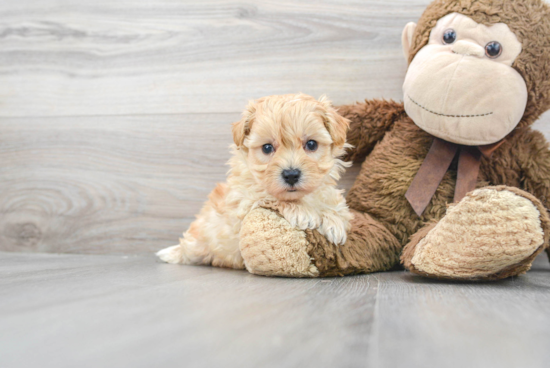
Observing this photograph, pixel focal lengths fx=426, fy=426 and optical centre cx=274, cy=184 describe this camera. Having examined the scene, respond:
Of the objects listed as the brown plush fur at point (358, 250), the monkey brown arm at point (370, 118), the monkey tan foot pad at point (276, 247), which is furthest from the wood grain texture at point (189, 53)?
the monkey tan foot pad at point (276, 247)

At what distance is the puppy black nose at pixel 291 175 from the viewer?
920mm

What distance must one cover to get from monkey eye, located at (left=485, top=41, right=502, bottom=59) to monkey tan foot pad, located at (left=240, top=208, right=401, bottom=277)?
0.55 metres

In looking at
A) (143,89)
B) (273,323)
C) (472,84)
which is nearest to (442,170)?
(472,84)

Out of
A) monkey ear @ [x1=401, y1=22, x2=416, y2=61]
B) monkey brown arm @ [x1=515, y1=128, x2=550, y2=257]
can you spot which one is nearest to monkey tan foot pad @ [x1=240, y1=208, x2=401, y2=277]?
monkey brown arm @ [x1=515, y1=128, x2=550, y2=257]

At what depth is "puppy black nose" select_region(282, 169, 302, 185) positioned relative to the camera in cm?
92

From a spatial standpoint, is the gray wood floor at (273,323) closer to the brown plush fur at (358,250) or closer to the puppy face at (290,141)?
the brown plush fur at (358,250)

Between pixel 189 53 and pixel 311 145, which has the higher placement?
pixel 189 53

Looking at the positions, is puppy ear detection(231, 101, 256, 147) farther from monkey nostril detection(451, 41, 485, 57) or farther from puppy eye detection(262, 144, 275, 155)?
monkey nostril detection(451, 41, 485, 57)

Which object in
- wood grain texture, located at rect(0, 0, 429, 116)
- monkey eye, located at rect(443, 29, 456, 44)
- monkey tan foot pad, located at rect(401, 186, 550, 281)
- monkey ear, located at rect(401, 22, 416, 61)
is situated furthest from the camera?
wood grain texture, located at rect(0, 0, 429, 116)

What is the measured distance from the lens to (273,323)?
56 centimetres

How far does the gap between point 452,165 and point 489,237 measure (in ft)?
1.28

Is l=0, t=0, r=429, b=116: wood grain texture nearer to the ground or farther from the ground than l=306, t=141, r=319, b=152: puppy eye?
farther from the ground

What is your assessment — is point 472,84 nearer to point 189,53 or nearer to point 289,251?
point 289,251

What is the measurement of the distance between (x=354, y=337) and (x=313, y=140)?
549 millimetres
